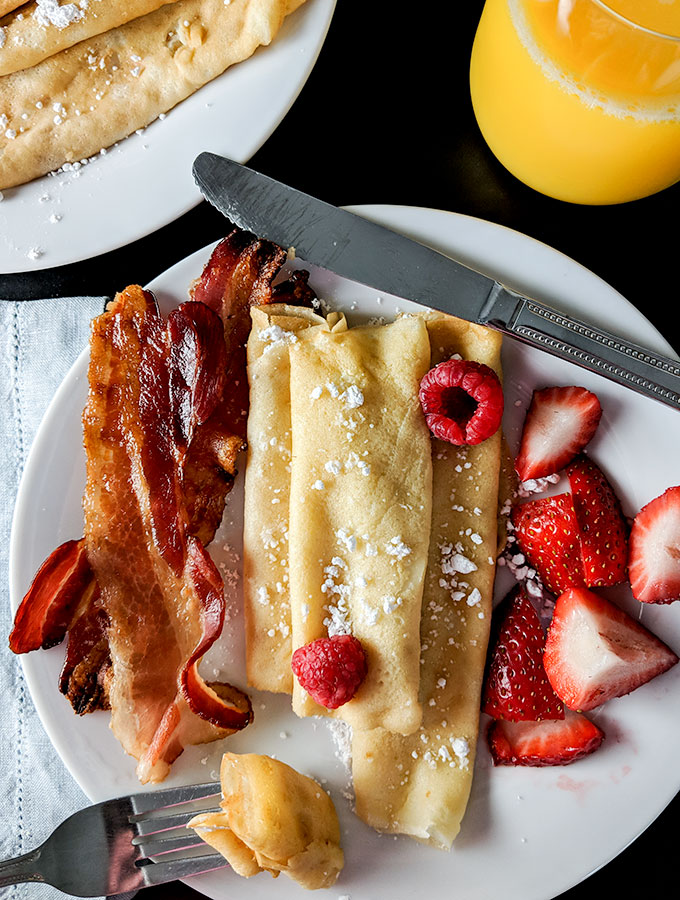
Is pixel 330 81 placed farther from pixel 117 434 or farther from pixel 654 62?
pixel 117 434

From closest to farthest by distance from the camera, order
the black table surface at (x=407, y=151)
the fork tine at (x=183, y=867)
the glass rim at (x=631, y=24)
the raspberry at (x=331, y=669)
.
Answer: the glass rim at (x=631, y=24) < the raspberry at (x=331, y=669) < the fork tine at (x=183, y=867) < the black table surface at (x=407, y=151)

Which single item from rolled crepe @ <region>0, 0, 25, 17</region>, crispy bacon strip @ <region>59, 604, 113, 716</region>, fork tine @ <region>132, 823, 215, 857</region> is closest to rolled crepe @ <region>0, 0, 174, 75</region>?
rolled crepe @ <region>0, 0, 25, 17</region>

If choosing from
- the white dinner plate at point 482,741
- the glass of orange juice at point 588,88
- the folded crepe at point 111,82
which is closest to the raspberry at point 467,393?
the white dinner plate at point 482,741

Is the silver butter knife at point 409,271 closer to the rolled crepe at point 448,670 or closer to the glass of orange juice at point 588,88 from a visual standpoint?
the rolled crepe at point 448,670

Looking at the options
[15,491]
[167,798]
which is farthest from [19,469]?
[167,798]

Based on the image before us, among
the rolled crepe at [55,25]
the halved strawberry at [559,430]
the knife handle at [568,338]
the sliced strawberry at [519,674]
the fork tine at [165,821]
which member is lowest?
the fork tine at [165,821]

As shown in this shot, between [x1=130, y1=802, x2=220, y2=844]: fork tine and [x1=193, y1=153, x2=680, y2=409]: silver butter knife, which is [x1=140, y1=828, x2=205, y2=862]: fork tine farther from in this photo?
[x1=193, y1=153, x2=680, y2=409]: silver butter knife
